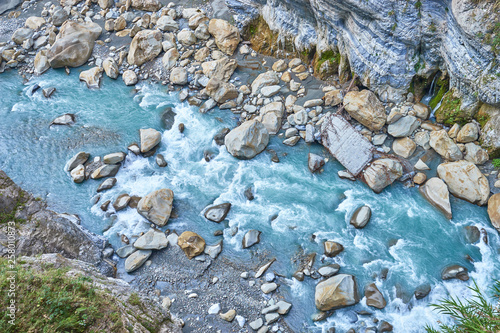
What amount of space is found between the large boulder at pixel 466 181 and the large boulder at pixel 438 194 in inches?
10.7

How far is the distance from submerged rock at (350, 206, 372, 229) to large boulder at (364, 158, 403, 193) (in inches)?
33.5

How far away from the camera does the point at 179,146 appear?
12047mm

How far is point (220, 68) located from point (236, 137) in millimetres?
3737

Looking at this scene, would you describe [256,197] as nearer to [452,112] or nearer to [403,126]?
[403,126]

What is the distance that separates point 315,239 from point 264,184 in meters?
2.44

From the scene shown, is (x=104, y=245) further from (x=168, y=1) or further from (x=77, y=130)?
(x=168, y=1)

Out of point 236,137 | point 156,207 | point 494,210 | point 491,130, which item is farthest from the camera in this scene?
point 236,137

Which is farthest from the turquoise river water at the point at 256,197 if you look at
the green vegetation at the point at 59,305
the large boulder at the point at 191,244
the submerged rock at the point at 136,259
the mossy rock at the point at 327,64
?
the green vegetation at the point at 59,305

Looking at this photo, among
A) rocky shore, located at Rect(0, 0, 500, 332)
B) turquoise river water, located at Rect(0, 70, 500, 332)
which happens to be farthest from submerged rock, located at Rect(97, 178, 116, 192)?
turquoise river water, located at Rect(0, 70, 500, 332)

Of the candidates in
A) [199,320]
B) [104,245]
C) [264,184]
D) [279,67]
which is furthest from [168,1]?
[199,320]

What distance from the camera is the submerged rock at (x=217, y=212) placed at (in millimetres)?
10031

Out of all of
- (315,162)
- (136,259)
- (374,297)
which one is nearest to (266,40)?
(315,162)

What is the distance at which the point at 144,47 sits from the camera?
14.5 meters

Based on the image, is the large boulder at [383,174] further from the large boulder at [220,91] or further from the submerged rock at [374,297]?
the large boulder at [220,91]
